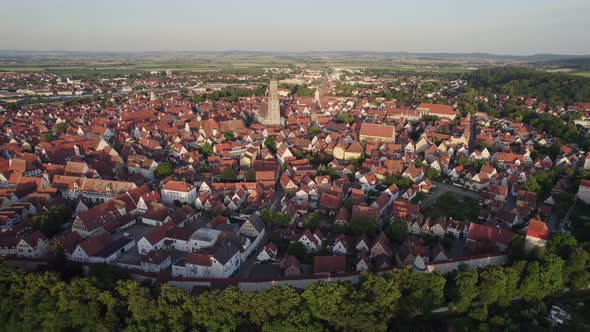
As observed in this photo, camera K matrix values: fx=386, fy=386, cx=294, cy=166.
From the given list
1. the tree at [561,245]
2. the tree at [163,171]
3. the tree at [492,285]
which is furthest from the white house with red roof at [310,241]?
the tree at [163,171]

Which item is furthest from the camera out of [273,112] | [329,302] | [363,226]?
[273,112]

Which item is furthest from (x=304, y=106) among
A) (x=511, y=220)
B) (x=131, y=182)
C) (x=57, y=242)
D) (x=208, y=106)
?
(x=57, y=242)

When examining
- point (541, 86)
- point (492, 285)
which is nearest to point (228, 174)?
point (492, 285)

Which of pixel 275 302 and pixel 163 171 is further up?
pixel 163 171

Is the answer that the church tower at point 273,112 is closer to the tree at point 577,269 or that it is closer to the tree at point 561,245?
the tree at point 561,245

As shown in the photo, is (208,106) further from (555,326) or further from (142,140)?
(555,326)

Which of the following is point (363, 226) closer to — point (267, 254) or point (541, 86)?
point (267, 254)
